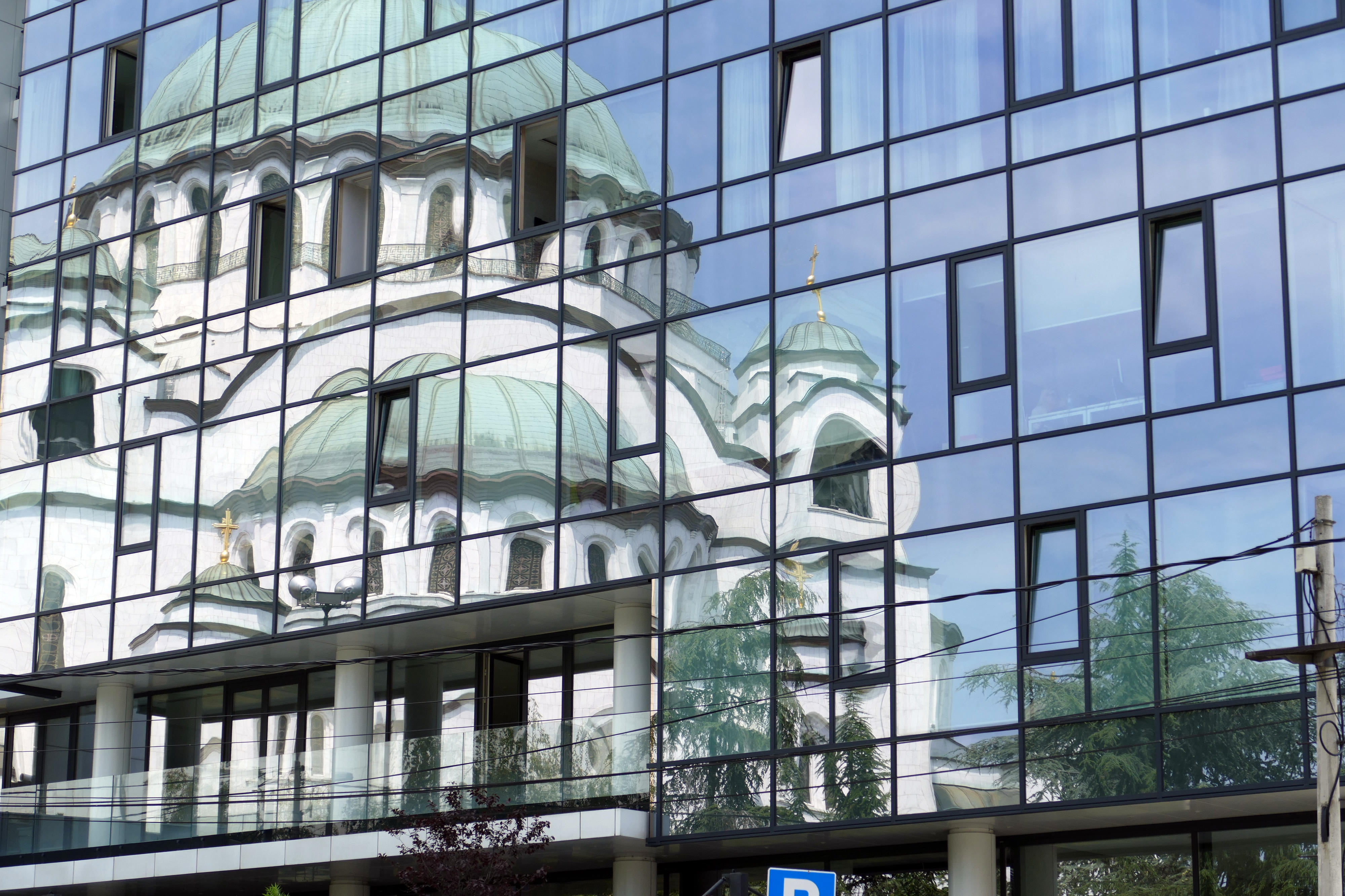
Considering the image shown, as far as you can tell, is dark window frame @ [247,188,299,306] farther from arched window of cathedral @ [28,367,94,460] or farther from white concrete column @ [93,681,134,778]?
white concrete column @ [93,681,134,778]

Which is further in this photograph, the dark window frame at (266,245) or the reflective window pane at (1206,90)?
the dark window frame at (266,245)

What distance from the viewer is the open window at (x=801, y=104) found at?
→ 26.1m

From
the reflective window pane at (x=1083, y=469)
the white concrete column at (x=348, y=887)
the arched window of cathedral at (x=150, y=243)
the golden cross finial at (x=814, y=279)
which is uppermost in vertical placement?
the arched window of cathedral at (x=150, y=243)

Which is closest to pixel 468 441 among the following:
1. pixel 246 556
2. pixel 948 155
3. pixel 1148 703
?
pixel 246 556

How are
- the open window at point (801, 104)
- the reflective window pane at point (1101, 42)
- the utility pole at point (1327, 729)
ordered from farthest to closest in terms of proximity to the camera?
the open window at point (801, 104) < the reflective window pane at point (1101, 42) < the utility pole at point (1327, 729)

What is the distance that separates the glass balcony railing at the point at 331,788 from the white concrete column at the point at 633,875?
1709 mm

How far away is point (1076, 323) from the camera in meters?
23.3

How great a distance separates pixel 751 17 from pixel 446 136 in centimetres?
523

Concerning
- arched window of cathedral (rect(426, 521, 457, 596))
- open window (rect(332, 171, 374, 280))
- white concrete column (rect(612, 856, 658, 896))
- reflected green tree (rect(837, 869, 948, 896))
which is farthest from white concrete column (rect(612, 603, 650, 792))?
open window (rect(332, 171, 374, 280))

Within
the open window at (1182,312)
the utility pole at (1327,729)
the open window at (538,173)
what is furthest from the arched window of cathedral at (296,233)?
the utility pole at (1327,729)

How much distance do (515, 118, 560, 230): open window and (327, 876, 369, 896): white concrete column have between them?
10.3 metres

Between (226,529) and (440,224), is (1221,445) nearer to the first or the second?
(440,224)

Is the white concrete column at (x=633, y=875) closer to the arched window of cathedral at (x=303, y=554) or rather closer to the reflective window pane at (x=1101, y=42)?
the arched window of cathedral at (x=303, y=554)

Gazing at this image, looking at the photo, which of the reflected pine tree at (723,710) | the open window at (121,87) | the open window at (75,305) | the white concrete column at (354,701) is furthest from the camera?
the open window at (121,87)
